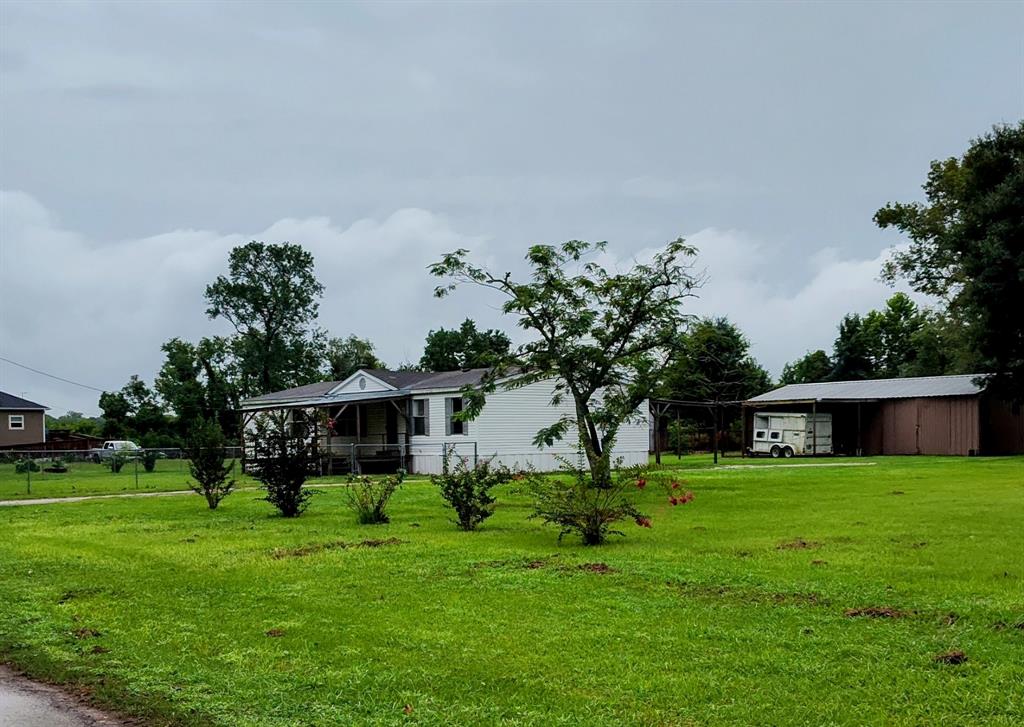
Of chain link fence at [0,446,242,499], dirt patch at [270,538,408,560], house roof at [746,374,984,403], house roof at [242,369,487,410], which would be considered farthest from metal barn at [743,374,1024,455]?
dirt patch at [270,538,408,560]

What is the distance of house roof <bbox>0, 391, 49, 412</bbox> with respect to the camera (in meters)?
51.8

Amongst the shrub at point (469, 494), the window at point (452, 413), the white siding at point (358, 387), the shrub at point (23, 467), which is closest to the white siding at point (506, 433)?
the window at point (452, 413)

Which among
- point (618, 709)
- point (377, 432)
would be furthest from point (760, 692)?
point (377, 432)

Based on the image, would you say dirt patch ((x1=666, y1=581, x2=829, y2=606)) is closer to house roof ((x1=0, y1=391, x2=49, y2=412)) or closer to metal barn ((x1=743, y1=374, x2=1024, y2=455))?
metal barn ((x1=743, y1=374, x2=1024, y2=455))

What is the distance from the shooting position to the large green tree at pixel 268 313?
59791 millimetres

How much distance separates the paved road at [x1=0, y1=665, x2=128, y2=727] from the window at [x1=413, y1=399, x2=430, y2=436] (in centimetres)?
2697

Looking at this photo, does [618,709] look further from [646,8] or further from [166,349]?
[166,349]

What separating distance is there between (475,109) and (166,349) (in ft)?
147

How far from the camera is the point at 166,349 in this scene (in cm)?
5944

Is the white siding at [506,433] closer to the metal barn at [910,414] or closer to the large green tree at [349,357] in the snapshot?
the metal barn at [910,414]

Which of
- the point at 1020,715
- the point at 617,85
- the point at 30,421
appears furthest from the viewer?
the point at 30,421

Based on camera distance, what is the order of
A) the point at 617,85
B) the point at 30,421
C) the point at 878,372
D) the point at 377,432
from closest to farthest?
1. the point at 617,85
2. the point at 377,432
3. the point at 30,421
4. the point at 878,372

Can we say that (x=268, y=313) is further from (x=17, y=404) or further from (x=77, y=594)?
(x=77, y=594)

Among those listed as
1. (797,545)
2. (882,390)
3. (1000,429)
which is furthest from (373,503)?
(882,390)
